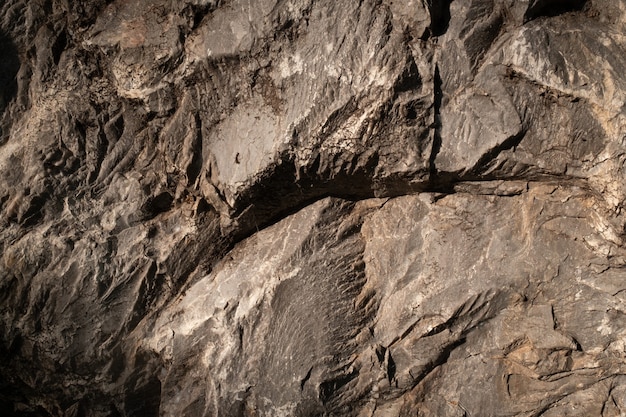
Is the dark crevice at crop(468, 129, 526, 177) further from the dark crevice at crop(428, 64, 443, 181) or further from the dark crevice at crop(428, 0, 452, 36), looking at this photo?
the dark crevice at crop(428, 0, 452, 36)

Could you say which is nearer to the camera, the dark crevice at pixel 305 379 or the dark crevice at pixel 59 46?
the dark crevice at pixel 305 379

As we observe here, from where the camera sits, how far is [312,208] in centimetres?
272

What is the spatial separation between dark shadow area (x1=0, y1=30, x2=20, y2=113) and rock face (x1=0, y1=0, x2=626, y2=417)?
11 mm

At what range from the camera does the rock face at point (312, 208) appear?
7.64 ft

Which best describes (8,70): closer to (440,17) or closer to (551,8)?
(440,17)

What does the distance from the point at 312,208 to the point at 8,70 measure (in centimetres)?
181

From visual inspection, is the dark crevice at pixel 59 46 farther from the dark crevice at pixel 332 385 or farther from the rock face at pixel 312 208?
the dark crevice at pixel 332 385

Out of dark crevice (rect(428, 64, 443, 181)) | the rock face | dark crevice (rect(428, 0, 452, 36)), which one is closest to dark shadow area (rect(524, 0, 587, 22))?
the rock face

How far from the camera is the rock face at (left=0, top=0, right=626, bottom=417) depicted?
7.64ft

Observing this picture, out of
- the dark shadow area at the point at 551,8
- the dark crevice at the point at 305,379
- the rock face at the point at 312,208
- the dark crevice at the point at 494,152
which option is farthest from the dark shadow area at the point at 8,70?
the dark shadow area at the point at 551,8

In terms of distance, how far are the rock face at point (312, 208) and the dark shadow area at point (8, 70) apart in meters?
0.01

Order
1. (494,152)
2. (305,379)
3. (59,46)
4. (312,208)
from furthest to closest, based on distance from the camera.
Answer: (59,46), (312,208), (305,379), (494,152)

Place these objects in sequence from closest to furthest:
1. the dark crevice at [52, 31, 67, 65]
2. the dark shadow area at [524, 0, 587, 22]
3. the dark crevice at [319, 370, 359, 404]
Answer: the dark shadow area at [524, 0, 587, 22], the dark crevice at [319, 370, 359, 404], the dark crevice at [52, 31, 67, 65]

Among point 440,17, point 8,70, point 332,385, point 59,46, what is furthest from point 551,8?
point 8,70
